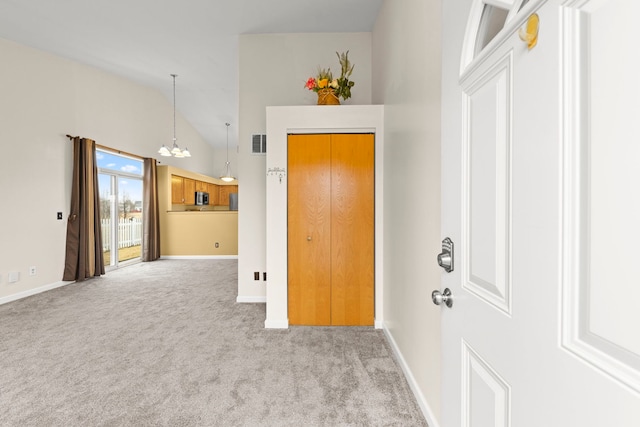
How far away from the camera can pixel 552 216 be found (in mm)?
541

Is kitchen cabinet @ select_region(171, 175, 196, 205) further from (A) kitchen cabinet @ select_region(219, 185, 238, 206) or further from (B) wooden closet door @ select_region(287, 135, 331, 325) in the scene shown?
(B) wooden closet door @ select_region(287, 135, 331, 325)

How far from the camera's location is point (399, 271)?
2.29 meters

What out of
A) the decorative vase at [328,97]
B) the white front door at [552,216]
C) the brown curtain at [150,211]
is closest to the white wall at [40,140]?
the brown curtain at [150,211]

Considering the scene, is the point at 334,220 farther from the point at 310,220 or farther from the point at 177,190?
the point at 177,190

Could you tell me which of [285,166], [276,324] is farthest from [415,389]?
[285,166]

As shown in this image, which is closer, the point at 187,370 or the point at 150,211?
the point at 187,370

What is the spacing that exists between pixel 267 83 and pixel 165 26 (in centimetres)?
131

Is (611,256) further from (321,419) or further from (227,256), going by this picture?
(227,256)

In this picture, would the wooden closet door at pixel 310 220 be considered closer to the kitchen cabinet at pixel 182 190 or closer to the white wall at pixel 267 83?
the white wall at pixel 267 83

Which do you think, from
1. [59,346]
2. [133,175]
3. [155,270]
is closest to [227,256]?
[155,270]

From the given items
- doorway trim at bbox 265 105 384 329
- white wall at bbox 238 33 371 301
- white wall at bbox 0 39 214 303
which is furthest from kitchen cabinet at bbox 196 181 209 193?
doorway trim at bbox 265 105 384 329

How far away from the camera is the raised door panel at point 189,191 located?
7965mm

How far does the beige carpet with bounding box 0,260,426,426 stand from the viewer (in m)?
1.73

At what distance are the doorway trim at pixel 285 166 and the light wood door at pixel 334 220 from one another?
0.06m
